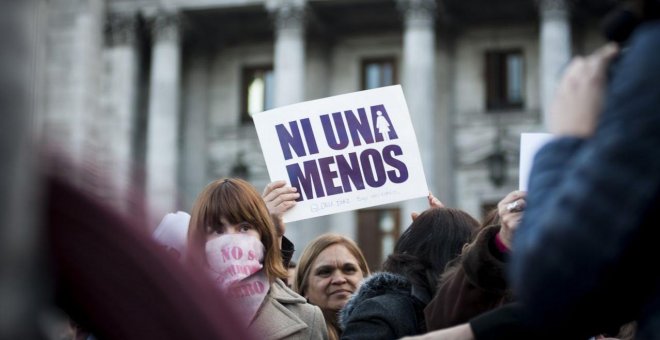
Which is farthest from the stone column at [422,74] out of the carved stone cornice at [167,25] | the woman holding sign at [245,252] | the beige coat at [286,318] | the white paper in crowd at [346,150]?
the woman holding sign at [245,252]

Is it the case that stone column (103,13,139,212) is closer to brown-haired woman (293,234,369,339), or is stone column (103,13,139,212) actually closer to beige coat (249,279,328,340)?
brown-haired woman (293,234,369,339)

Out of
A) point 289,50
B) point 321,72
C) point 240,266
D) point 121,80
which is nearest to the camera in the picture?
point 240,266

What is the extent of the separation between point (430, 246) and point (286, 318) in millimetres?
665

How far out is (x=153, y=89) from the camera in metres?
29.2

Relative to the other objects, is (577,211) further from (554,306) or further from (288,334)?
(288,334)

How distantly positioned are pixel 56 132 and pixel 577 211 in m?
0.84

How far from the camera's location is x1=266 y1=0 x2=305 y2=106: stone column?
28.0 m

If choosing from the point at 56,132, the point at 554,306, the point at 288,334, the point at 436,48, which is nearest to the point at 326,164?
the point at 288,334

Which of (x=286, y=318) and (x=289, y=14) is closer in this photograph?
(x=286, y=318)

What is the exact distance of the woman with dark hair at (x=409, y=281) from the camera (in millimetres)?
3875

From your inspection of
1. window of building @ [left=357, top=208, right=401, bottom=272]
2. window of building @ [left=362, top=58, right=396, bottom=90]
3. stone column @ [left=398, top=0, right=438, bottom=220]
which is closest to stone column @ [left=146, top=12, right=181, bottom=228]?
window of building @ [left=362, top=58, right=396, bottom=90]

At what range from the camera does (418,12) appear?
27891 millimetres

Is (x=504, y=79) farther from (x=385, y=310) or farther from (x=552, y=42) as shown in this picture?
(x=385, y=310)

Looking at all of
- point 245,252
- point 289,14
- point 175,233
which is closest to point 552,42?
point 289,14
